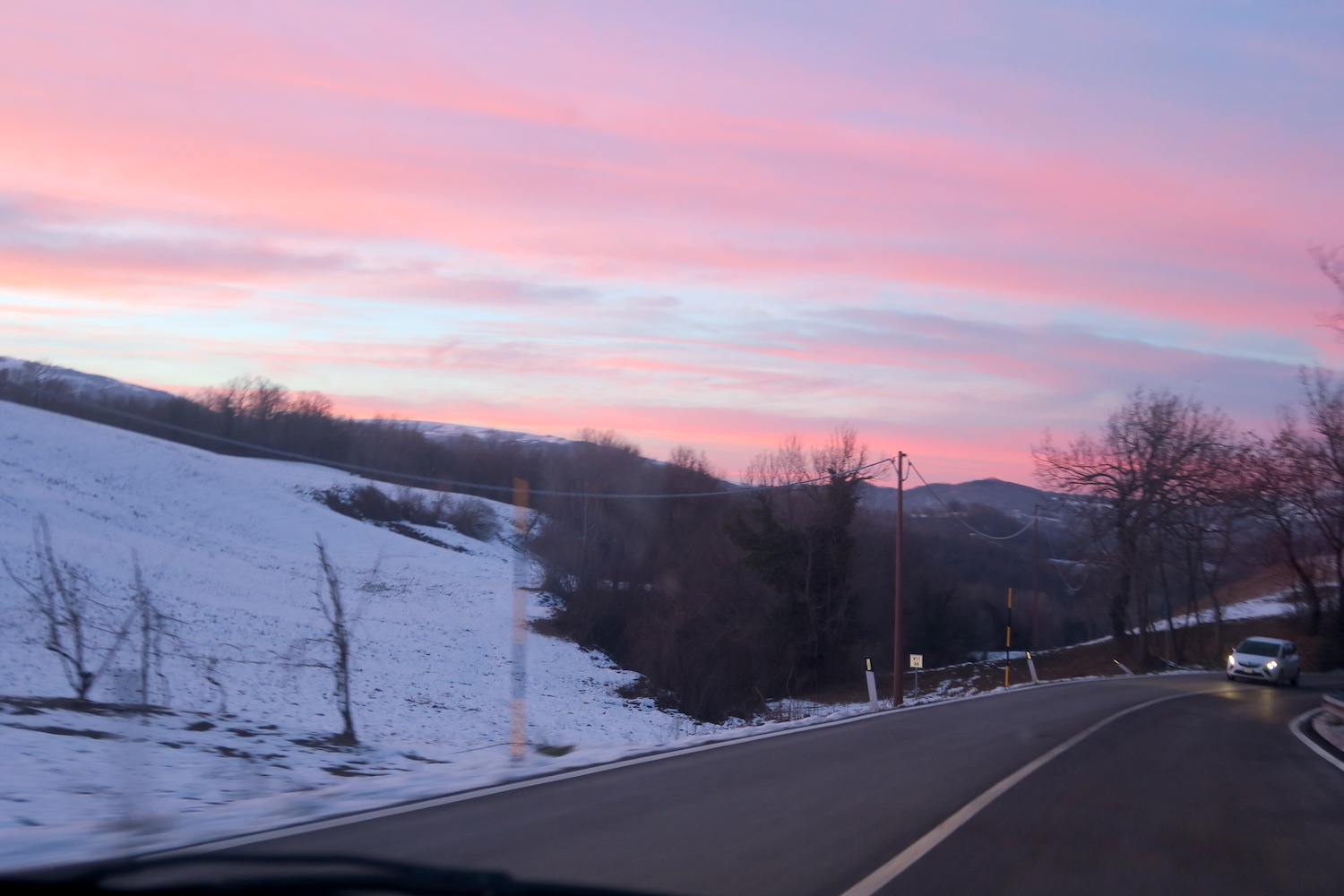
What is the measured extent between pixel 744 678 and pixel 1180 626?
93.2 feet

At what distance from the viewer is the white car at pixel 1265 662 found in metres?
29.5

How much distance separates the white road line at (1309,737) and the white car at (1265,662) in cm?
942

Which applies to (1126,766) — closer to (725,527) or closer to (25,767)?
(25,767)

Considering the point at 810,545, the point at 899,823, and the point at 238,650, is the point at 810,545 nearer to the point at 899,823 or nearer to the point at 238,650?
the point at 238,650

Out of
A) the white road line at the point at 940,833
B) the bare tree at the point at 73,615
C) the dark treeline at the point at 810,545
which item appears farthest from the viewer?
the dark treeline at the point at 810,545

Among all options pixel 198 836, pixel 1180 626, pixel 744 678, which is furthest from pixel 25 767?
pixel 1180 626

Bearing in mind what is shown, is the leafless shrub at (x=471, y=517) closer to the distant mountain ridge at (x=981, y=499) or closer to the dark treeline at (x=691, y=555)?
the dark treeline at (x=691, y=555)

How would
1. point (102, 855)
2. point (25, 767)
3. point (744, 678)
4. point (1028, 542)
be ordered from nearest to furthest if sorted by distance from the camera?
point (102, 855)
point (25, 767)
point (744, 678)
point (1028, 542)

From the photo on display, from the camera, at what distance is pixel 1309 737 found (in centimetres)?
1484

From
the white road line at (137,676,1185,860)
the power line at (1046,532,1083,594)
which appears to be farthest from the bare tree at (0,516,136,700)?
the power line at (1046,532,1083,594)

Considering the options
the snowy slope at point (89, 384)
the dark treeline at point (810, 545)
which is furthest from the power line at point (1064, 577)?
the snowy slope at point (89, 384)

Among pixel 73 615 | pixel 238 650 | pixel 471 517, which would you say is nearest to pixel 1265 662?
pixel 73 615

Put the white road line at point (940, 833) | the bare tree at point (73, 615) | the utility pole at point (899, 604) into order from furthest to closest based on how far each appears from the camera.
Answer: the utility pole at point (899, 604), the bare tree at point (73, 615), the white road line at point (940, 833)

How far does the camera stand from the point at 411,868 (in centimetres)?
353
